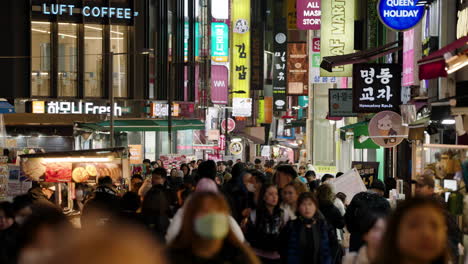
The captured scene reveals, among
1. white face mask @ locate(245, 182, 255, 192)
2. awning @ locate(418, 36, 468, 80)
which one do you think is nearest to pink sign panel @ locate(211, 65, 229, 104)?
awning @ locate(418, 36, 468, 80)

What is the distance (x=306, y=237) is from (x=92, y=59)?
123 ft

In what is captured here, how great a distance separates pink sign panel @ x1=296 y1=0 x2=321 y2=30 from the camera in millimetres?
38094

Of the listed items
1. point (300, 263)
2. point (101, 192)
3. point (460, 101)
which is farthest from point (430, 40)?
point (300, 263)

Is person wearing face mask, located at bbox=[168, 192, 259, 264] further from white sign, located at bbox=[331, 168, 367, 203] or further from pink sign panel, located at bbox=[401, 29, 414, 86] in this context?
pink sign panel, located at bbox=[401, 29, 414, 86]

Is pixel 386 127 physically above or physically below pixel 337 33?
below

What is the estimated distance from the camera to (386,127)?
1973 centimetres

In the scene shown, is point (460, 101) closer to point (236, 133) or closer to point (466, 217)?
point (466, 217)

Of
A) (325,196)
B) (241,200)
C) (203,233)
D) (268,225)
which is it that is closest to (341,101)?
(241,200)

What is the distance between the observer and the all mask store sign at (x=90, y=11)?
146ft

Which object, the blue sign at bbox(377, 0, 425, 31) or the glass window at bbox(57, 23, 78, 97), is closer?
the blue sign at bbox(377, 0, 425, 31)

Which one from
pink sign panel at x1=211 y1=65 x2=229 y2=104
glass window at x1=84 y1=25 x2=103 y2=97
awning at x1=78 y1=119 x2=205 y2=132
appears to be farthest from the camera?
pink sign panel at x1=211 y1=65 x2=229 y2=104

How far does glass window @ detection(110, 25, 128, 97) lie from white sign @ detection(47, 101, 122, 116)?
66.9 inches

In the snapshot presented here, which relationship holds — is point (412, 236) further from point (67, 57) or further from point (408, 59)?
point (67, 57)

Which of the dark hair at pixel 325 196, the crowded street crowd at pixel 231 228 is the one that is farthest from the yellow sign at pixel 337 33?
the dark hair at pixel 325 196
